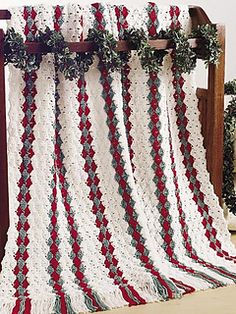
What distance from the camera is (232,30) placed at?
3352 millimetres

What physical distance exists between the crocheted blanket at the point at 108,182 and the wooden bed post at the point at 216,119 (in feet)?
0.12

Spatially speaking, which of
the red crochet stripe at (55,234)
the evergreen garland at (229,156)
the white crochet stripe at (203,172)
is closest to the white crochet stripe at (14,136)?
the red crochet stripe at (55,234)

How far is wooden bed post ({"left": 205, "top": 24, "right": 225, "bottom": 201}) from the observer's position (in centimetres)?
243

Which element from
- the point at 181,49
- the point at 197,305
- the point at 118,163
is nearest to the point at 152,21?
the point at 181,49

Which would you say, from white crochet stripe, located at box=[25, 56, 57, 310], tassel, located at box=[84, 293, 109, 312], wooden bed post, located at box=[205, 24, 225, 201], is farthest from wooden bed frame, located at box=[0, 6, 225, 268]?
tassel, located at box=[84, 293, 109, 312]

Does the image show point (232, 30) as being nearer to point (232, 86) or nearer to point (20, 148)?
point (232, 86)

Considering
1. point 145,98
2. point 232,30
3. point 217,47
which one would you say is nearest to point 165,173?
point 145,98

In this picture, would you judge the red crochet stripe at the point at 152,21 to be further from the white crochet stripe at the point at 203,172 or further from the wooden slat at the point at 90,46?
the white crochet stripe at the point at 203,172

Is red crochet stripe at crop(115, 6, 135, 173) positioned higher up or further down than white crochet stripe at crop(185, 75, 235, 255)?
higher up

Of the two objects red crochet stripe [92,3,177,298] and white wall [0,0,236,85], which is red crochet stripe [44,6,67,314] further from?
white wall [0,0,236,85]

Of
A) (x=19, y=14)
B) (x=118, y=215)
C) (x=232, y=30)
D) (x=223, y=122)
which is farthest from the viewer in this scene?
(x=232, y=30)

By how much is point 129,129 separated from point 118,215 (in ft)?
0.89

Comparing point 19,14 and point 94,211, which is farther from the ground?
point 19,14

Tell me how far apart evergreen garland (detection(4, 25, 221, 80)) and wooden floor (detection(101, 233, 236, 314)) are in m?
0.68
